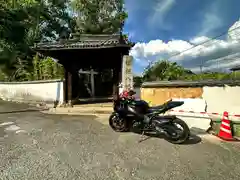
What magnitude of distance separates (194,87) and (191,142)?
6.92 ft

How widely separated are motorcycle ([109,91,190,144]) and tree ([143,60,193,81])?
5.87 meters

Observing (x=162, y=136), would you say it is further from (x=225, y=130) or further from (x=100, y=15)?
(x=100, y=15)

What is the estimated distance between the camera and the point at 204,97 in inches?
268

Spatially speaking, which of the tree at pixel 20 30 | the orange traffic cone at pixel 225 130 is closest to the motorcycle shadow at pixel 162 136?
the orange traffic cone at pixel 225 130

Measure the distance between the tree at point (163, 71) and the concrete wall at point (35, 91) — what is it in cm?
524

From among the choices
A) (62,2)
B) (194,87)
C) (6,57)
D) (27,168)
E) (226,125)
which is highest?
(62,2)

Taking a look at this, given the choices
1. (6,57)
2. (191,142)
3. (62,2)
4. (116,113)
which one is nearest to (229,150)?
(191,142)

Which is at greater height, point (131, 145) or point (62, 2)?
point (62, 2)

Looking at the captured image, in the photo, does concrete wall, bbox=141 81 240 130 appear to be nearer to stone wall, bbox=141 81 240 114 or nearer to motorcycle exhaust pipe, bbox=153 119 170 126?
stone wall, bbox=141 81 240 114

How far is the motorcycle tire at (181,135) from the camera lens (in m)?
5.45

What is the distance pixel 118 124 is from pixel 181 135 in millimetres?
2094

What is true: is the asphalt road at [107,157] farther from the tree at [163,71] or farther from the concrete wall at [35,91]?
the tree at [163,71]

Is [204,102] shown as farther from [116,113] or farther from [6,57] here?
[6,57]

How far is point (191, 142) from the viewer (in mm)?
5625
